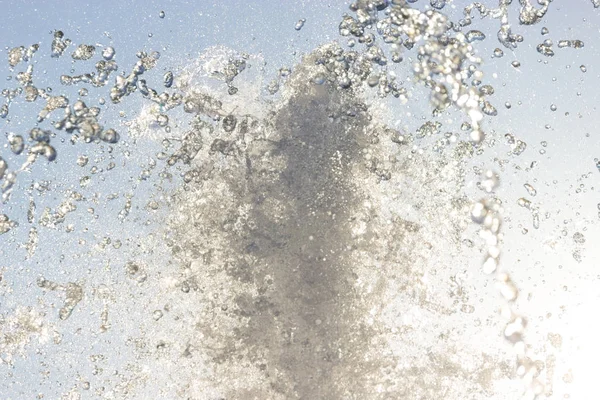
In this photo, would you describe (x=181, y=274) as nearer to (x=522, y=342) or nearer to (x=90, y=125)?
(x=90, y=125)

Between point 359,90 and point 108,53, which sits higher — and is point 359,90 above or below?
below

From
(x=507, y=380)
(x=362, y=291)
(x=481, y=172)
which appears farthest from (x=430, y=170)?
(x=507, y=380)

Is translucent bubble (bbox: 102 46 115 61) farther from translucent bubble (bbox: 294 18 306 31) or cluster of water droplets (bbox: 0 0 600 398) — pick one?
translucent bubble (bbox: 294 18 306 31)

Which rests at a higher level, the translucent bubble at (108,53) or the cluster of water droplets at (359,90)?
the translucent bubble at (108,53)

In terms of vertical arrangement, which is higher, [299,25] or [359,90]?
[299,25]

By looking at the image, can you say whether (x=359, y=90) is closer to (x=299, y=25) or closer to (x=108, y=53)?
(x=299, y=25)

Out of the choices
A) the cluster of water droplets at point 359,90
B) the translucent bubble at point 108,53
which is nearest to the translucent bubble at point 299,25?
the cluster of water droplets at point 359,90

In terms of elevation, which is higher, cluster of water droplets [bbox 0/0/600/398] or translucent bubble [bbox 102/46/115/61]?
translucent bubble [bbox 102/46/115/61]

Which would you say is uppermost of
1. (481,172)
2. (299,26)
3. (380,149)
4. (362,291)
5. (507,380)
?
(299,26)

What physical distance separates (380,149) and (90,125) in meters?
1.69

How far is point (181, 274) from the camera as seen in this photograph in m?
2.75

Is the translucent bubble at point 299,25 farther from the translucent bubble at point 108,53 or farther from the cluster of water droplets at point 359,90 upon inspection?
the translucent bubble at point 108,53

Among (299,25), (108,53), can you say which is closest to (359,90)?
(299,25)

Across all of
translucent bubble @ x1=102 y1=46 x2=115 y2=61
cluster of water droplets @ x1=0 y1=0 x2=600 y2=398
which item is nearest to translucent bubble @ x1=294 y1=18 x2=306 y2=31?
cluster of water droplets @ x1=0 y1=0 x2=600 y2=398
